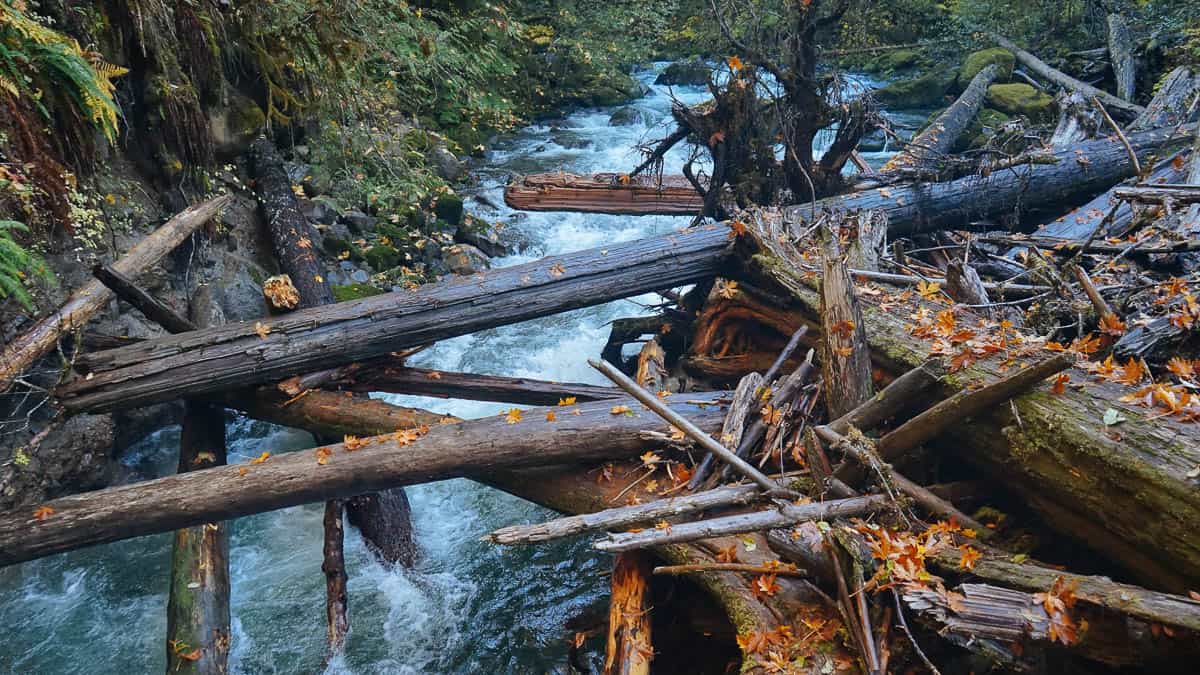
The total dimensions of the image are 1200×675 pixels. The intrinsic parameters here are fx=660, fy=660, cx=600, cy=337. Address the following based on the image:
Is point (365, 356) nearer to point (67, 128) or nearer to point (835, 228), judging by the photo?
point (67, 128)

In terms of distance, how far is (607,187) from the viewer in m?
8.16

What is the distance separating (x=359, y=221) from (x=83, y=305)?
448 centimetres

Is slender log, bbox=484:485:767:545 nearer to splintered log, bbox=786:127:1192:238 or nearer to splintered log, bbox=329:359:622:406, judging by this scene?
splintered log, bbox=329:359:622:406

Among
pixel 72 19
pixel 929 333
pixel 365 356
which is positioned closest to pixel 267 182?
pixel 72 19

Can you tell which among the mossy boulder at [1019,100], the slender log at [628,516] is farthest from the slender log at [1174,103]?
the slender log at [628,516]

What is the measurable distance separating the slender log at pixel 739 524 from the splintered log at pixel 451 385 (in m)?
2.24

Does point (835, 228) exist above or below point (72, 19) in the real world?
below

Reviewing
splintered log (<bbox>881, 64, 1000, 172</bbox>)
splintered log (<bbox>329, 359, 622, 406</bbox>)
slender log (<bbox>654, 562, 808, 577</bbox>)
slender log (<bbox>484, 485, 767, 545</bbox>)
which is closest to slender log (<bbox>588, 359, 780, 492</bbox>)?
slender log (<bbox>484, 485, 767, 545</bbox>)

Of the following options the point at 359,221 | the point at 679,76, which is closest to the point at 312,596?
the point at 359,221

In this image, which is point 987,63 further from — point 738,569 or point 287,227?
point 738,569

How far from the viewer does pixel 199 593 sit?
13.3 feet

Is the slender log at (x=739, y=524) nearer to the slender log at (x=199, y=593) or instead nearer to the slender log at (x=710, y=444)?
the slender log at (x=710, y=444)

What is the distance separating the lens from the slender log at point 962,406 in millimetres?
2826

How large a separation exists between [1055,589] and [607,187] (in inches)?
260
